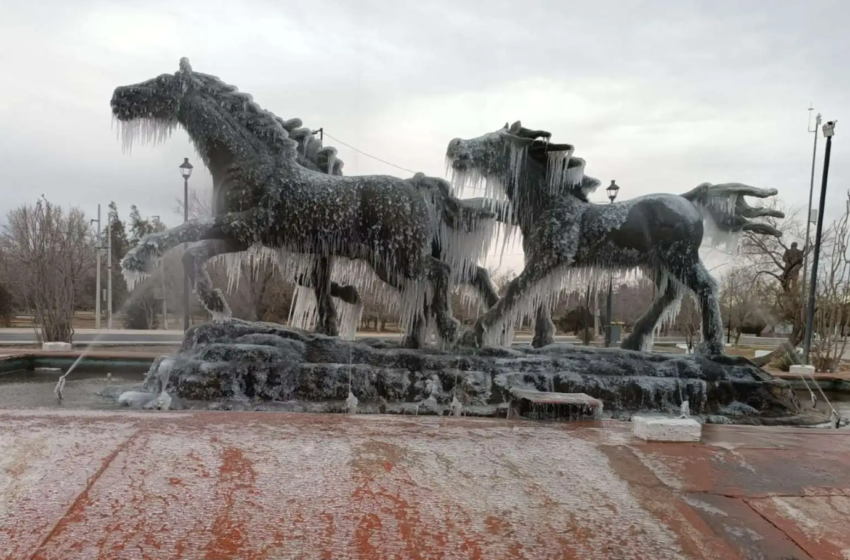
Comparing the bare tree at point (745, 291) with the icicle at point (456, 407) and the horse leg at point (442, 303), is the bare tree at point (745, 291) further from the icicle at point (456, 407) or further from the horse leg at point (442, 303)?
the icicle at point (456, 407)

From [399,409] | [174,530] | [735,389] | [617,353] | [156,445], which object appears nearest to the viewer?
[174,530]

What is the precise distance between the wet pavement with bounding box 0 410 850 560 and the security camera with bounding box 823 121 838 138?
1141 cm

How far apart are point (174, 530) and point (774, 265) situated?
30.2 meters

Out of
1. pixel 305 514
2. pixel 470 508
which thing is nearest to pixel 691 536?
pixel 470 508

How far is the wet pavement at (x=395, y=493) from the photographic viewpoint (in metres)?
2.19

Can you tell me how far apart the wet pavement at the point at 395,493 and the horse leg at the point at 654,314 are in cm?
435

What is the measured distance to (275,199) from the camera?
696 centimetres

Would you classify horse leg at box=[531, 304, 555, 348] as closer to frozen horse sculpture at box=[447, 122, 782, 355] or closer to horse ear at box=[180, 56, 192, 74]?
frozen horse sculpture at box=[447, 122, 782, 355]

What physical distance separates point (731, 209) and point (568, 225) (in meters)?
2.52

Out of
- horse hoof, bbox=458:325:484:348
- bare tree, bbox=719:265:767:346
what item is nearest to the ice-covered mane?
horse hoof, bbox=458:325:484:348

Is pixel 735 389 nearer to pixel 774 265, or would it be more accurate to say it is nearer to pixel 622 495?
pixel 622 495

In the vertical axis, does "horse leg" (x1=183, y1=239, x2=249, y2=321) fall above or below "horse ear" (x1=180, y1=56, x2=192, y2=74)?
below

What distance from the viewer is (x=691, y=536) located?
236cm

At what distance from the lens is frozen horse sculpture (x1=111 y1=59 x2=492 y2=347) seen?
275 inches
